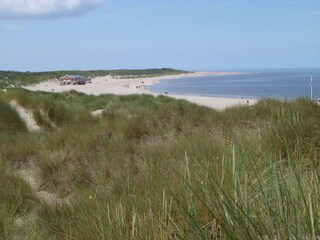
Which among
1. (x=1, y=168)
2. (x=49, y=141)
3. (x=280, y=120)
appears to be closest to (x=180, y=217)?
(x=280, y=120)

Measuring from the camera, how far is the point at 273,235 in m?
1.54

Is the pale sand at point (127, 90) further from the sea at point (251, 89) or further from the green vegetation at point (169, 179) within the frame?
the green vegetation at point (169, 179)

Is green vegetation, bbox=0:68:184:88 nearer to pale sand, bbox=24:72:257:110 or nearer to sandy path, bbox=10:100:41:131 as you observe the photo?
pale sand, bbox=24:72:257:110

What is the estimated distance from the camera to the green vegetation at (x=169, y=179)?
5.72ft

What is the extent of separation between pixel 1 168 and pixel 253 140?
3.17 metres

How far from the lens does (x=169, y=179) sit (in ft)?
10.3

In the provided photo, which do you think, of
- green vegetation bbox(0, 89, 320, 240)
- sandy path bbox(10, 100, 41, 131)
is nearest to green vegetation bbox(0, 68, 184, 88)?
sandy path bbox(10, 100, 41, 131)

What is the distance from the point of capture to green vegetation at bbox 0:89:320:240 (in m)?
1.74

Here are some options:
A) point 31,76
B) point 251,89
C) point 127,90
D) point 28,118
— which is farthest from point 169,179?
point 31,76

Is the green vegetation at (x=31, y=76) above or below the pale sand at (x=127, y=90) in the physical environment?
above

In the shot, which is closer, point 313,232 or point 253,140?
point 313,232

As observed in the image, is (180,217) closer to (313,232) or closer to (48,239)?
(313,232)

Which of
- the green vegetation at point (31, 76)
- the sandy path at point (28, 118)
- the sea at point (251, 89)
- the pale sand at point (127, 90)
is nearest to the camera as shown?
the sandy path at point (28, 118)

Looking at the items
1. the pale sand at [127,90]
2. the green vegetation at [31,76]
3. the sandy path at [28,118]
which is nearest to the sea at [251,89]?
the pale sand at [127,90]
